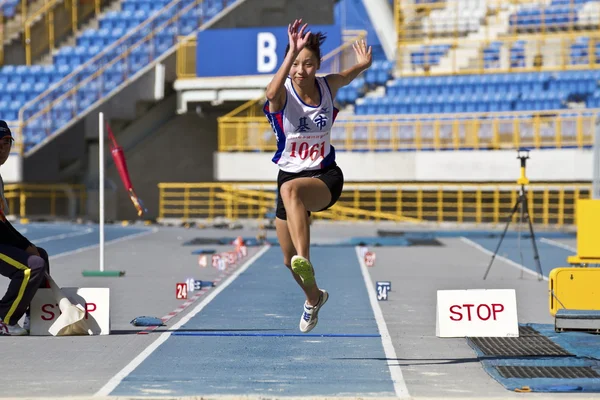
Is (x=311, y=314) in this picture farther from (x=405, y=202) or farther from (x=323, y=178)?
(x=405, y=202)

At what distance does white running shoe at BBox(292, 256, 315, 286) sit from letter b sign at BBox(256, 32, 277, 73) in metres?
29.6

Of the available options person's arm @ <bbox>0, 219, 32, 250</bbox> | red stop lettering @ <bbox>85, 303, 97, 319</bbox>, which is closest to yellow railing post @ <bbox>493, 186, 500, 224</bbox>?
red stop lettering @ <bbox>85, 303, 97, 319</bbox>

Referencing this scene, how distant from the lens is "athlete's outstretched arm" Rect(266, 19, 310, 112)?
7.57 metres

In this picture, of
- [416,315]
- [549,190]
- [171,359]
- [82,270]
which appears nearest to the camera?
[171,359]

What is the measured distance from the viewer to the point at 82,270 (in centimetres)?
1809

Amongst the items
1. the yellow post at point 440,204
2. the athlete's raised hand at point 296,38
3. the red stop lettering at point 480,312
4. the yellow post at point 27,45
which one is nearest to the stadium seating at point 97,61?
the yellow post at point 27,45

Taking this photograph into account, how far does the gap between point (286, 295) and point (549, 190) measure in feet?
72.3

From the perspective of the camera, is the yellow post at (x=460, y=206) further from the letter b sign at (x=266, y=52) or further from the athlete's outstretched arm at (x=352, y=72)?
the athlete's outstretched arm at (x=352, y=72)

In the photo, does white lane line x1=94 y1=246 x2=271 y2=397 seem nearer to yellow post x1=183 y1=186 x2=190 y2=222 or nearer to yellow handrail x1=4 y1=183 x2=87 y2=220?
yellow post x1=183 y1=186 x2=190 y2=222

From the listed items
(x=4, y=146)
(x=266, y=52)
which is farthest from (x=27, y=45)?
(x=4, y=146)

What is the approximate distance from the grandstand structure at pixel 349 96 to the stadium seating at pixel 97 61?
1.9 inches

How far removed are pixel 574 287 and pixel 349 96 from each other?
27.8m

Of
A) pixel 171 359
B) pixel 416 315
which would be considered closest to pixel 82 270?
pixel 416 315

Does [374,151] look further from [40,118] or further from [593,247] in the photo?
[593,247]
